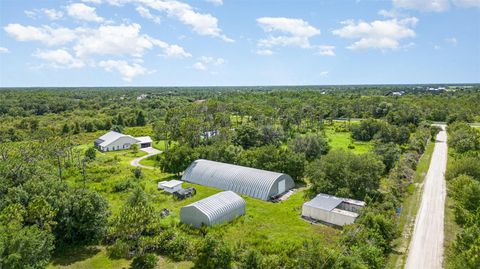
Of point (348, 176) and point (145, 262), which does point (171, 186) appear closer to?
point (145, 262)

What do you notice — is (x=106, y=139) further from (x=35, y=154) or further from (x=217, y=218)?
(x=217, y=218)

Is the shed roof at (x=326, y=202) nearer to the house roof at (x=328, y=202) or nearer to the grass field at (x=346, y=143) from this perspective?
the house roof at (x=328, y=202)

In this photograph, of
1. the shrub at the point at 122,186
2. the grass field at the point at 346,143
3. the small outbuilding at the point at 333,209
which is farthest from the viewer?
the grass field at the point at 346,143

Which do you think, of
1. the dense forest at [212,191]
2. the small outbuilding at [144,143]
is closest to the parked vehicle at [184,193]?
the dense forest at [212,191]

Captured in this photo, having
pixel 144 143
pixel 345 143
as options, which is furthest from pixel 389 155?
pixel 144 143

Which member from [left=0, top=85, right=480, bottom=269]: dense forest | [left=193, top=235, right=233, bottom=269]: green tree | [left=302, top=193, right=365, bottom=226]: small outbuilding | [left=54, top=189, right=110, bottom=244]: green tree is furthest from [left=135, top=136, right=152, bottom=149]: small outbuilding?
[left=193, top=235, right=233, bottom=269]: green tree

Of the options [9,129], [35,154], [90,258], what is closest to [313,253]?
[90,258]
